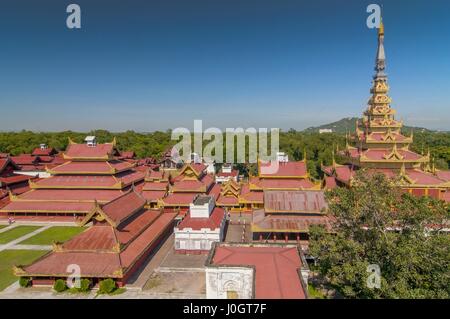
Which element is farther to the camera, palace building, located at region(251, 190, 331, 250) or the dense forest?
the dense forest

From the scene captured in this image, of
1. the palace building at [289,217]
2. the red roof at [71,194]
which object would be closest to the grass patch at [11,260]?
the red roof at [71,194]

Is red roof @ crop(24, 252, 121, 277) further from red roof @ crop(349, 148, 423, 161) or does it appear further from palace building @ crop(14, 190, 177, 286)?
red roof @ crop(349, 148, 423, 161)

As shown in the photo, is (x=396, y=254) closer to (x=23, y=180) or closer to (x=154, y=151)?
(x=23, y=180)

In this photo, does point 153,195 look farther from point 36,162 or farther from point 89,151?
point 36,162

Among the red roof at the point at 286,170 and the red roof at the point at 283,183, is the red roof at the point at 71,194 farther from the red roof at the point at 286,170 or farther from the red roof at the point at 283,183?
the red roof at the point at 286,170

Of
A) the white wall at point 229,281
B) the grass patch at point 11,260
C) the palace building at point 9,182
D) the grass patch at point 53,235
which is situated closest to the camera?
the white wall at point 229,281

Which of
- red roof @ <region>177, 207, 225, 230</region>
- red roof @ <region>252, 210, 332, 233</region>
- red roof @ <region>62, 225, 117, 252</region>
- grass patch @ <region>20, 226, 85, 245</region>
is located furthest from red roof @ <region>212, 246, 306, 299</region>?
grass patch @ <region>20, 226, 85, 245</region>
